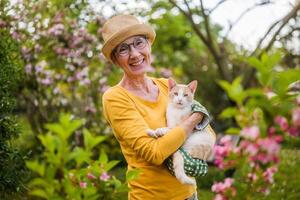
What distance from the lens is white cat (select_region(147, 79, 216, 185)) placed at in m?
2.85

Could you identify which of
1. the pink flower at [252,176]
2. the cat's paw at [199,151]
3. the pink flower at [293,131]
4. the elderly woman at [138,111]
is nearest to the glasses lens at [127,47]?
the elderly woman at [138,111]

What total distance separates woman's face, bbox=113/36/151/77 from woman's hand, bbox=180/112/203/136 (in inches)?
16.0

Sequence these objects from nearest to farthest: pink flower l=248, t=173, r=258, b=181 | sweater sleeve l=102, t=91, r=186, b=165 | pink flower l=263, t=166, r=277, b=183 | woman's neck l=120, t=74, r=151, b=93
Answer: pink flower l=263, t=166, r=277, b=183 < pink flower l=248, t=173, r=258, b=181 < sweater sleeve l=102, t=91, r=186, b=165 < woman's neck l=120, t=74, r=151, b=93

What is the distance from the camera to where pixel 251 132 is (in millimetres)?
1818

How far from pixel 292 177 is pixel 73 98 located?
4.52 meters

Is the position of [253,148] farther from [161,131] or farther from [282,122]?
[161,131]

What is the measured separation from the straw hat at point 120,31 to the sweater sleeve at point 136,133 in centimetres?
26

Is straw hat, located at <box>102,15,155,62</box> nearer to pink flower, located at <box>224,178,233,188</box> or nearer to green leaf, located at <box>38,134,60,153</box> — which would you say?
pink flower, located at <box>224,178,233,188</box>

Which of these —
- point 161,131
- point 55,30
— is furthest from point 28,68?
point 161,131

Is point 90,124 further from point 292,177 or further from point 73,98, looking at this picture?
point 292,177

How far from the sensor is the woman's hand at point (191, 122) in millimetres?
2783

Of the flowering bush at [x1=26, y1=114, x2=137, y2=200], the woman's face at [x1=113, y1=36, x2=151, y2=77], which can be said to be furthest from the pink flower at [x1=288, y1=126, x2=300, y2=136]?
the woman's face at [x1=113, y1=36, x2=151, y2=77]

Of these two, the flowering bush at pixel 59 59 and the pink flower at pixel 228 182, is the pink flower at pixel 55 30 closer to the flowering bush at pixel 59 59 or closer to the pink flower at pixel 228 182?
the flowering bush at pixel 59 59

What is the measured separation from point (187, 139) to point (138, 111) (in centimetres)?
30
